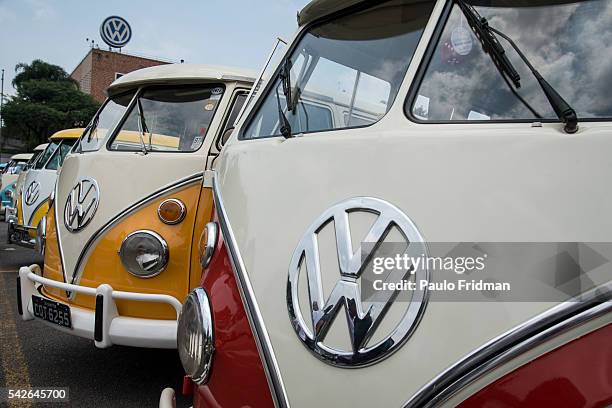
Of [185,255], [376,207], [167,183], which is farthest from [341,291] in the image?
[167,183]

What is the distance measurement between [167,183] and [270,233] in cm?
206

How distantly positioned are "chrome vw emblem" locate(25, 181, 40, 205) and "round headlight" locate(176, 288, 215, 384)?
22.6ft

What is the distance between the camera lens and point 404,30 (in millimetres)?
1872

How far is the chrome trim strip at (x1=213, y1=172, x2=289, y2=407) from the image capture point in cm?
139

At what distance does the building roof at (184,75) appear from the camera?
399 cm

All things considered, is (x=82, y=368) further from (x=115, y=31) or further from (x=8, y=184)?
(x=115, y=31)

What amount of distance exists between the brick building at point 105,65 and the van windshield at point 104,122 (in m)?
33.7

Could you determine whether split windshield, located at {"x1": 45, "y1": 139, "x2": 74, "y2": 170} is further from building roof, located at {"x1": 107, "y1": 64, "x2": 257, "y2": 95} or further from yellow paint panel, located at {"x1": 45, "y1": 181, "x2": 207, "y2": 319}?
yellow paint panel, located at {"x1": 45, "y1": 181, "x2": 207, "y2": 319}

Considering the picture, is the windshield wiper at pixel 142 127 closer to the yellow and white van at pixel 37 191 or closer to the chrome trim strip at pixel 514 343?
the chrome trim strip at pixel 514 343

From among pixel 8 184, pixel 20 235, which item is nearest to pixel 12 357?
pixel 20 235

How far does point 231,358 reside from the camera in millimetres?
1556

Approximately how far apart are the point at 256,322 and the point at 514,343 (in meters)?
0.72

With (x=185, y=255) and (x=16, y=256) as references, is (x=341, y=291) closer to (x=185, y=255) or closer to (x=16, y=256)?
(x=185, y=255)

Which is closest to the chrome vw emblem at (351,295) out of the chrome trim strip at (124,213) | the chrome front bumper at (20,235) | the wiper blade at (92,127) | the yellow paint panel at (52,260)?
the chrome trim strip at (124,213)
